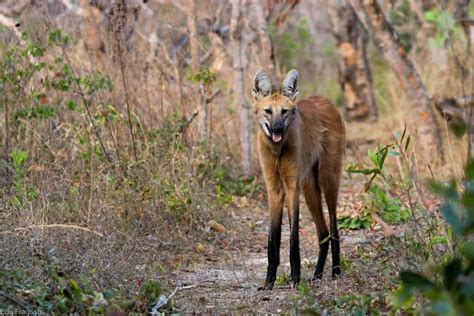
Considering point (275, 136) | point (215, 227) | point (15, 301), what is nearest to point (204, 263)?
point (215, 227)

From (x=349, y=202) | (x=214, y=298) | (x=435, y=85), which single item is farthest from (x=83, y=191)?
(x=435, y=85)

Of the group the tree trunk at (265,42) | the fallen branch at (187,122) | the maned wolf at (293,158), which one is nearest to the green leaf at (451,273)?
the maned wolf at (293,158)

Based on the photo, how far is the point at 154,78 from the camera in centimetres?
895

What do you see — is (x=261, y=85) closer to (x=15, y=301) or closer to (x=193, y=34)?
(x=15, y=301)

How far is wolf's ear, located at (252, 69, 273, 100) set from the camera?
6.01 m

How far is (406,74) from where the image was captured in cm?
1025

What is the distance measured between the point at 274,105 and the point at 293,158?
0.41 metres

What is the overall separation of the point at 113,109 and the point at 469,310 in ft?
18.3

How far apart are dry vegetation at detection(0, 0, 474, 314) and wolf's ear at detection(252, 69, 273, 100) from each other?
3.13 ft

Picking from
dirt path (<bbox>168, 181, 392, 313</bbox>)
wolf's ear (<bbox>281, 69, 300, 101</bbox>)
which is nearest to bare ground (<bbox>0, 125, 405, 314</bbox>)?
dirt path (<bbox>168, 181, 392, 313</bbox>)

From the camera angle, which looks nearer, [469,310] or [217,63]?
[469,310]

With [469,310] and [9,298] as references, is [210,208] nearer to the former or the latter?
[9,298]

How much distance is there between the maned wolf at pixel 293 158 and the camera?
5.82m

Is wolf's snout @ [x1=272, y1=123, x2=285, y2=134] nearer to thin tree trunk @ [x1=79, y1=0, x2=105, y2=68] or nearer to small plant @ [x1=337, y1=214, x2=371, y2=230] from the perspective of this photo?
small plant @ [x1=337, y1=214, x2=371, y2=230]
